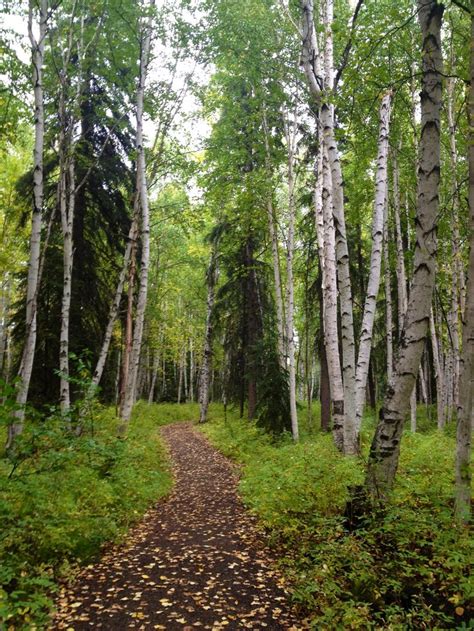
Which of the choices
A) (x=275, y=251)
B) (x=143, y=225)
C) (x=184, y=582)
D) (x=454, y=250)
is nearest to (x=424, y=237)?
(x=184, y=582)

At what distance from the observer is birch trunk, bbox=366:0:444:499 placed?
4.48m

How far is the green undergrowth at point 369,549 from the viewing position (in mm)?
3389

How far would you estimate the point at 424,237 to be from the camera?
4.54 metres

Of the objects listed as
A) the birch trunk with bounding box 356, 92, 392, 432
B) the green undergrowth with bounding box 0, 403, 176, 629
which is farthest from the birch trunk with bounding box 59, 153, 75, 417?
the birch trunk with bounding box 356, 92, 392, 432

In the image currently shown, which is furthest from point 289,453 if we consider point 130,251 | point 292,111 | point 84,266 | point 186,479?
point 292,111

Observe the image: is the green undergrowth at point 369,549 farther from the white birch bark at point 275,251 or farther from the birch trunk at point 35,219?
the white birch bark at point 275,251

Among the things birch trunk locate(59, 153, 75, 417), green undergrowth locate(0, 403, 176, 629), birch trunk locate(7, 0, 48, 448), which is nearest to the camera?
green undergrowth locate(0, 403, 176, 629)

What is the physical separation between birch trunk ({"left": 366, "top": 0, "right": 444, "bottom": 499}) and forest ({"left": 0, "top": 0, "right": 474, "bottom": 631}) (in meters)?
0.02

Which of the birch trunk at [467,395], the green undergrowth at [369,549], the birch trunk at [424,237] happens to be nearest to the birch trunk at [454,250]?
the green undergrowth at [369,549]

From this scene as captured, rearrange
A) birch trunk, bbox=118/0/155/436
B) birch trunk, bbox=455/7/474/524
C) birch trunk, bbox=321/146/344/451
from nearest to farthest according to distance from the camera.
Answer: birch trunk, bbox=455/7/474/524 → birch trunk, bbox=321/146/344/451 → birch trunk, bbox=118/0/155/436

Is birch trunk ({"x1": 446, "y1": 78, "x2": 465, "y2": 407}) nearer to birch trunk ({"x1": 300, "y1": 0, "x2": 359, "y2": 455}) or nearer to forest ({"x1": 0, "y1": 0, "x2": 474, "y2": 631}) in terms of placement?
forest ({"x1": 0, "y1": 0, "x2": 474, "y2": 631})

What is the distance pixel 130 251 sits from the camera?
12.3 metres

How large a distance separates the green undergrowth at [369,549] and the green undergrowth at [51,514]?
229 centimetres

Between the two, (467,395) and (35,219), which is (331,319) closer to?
(467,395)
